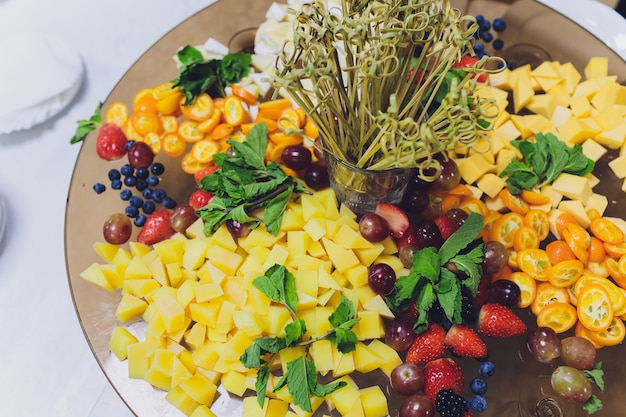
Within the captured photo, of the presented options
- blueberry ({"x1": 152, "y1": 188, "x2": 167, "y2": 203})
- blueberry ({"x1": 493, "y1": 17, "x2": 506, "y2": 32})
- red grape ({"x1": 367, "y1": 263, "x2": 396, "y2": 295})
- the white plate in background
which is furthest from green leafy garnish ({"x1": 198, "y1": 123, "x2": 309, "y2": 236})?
blueberry ({"x1": 493, "y1": 17, "x2": 506, "y2": 32})

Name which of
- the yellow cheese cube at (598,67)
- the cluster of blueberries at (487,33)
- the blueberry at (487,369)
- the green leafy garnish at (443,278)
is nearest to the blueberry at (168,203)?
the green leafy garnish at (443,278)

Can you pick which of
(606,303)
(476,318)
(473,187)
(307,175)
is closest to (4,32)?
(307,175)

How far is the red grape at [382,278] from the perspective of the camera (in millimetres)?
1157

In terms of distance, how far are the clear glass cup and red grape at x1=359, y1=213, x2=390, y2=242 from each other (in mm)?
62

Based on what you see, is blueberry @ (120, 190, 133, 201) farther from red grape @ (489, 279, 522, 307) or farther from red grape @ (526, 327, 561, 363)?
red grape @ (526, 327, 561, 363)

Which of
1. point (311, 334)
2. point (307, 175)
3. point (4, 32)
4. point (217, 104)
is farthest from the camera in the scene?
point (4, 32)

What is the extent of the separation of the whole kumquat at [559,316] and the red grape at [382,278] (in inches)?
13.9

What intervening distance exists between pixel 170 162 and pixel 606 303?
3.69ft

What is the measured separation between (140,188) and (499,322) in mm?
949

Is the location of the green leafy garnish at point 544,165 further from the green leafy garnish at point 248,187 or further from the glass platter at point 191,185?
the green leafy garnish at point 248,187

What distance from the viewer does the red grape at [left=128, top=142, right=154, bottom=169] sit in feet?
4.60

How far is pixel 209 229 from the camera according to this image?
4.07 ft

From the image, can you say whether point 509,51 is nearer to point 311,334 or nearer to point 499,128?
point 499,128

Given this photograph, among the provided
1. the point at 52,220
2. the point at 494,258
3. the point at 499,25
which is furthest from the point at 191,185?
the point at 499,25
